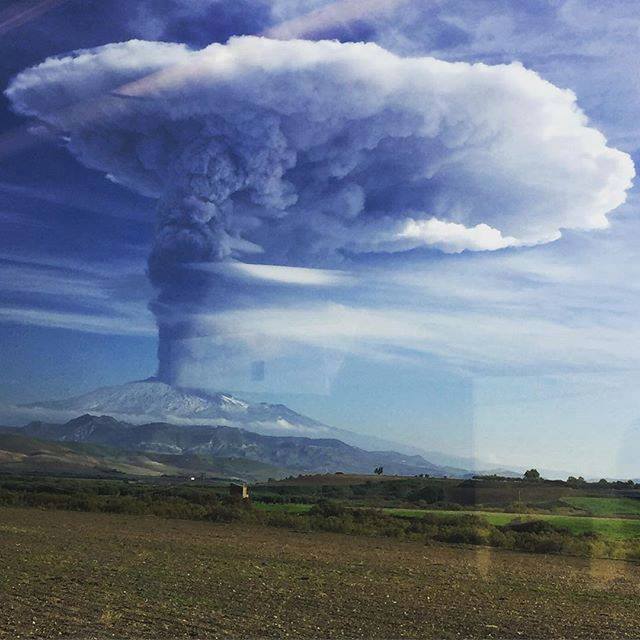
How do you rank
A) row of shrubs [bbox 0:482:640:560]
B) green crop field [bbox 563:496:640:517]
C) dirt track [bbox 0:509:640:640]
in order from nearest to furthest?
dirt track [bbox 0:509:640:640] < row of shrubs [bbox 0:482:640:560] < green crop field [bbox 563:496:640:517]

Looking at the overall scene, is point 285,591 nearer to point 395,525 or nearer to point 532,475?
point 395,525

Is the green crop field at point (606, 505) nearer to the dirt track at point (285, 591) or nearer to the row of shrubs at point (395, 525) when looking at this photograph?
the row of shrubs at point (395, 525)

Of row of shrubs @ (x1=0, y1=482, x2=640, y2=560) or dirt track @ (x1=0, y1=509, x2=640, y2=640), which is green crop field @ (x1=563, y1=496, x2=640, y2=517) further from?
dirt track @ (x1=0, y1=509, x2=640, y2=640)

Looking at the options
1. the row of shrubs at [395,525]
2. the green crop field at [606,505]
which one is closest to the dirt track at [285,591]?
the row of shrubs at [395,525]

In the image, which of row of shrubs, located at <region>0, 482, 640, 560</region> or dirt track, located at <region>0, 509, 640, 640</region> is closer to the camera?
dirt track, located at <region>0, 509, 640, 640</region>

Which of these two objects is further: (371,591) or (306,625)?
(371,591)

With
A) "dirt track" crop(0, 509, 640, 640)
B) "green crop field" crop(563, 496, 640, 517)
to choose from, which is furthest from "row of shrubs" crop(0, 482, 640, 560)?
"green crop field" crop(563, 496, 640, 517)

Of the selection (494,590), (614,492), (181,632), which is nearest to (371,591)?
(494,590)

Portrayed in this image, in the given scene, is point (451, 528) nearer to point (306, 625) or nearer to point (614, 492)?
point (306, 625)
